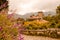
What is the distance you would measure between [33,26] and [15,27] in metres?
11.5

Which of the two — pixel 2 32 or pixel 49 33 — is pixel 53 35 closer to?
pixel 49 33

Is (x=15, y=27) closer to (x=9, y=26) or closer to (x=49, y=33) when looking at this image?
(x=9, y=26)

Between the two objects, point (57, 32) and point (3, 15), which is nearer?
point (3, 15)

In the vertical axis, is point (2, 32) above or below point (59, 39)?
above

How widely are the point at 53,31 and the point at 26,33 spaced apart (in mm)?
2451

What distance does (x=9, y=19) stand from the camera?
17.4 ft

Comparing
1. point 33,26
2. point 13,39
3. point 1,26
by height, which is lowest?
point 33,26

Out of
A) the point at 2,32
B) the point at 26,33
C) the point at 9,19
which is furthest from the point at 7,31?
the point at 26,33

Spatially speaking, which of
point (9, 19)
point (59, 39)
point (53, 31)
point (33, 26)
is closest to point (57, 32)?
point (53, 31)

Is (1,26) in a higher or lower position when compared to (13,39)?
higher

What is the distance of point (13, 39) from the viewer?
4695 mm

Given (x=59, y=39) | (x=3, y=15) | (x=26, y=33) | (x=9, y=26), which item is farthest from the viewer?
(x=26, y=33)

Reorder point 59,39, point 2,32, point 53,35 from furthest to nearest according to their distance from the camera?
1. point 53,35
2. point 59,39
3. point 2,32

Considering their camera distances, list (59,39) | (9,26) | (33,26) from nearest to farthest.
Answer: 1. (9,26)
2. (59,39)
3. (33,26)
